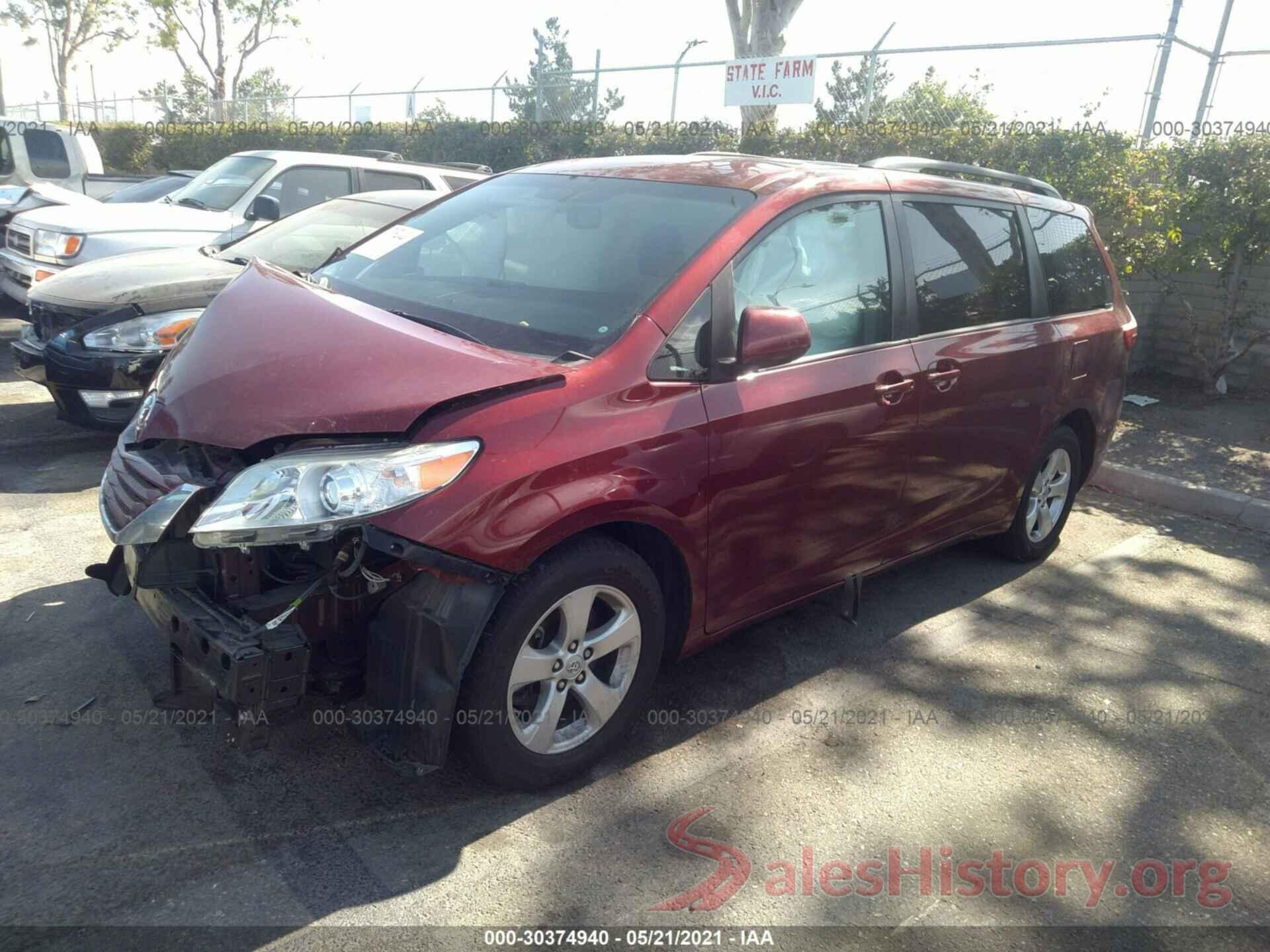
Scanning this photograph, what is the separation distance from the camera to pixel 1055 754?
356 centimetres

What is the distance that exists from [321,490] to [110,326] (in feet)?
11.5

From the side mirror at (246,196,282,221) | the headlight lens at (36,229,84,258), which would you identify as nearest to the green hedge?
the side mirror at (246,196,282,221)

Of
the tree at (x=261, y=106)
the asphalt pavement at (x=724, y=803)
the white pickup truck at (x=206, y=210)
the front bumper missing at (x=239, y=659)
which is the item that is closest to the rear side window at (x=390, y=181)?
the white pickup truck at (x=206, y=210)

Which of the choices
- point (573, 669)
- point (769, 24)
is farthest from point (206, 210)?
point (769, 24)

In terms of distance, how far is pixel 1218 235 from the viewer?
786 centimetres

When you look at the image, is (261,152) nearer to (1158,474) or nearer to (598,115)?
(598,115)

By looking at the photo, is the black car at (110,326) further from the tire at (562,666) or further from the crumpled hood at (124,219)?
the tire at (562,666)

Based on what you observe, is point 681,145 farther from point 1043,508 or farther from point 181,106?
point 181,106

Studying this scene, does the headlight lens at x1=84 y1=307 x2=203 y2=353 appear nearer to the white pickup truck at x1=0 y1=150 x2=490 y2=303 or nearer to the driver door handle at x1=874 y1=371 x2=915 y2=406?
the white pickup truck at x1=0 y1=150 x2=490 y2=303

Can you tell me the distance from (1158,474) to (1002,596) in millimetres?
2554

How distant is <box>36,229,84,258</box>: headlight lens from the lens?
784 centimetres

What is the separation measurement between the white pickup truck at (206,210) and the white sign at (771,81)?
3783mm

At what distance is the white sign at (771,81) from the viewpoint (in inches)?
448

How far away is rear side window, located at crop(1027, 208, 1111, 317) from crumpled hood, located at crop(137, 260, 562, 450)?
2.99 m
